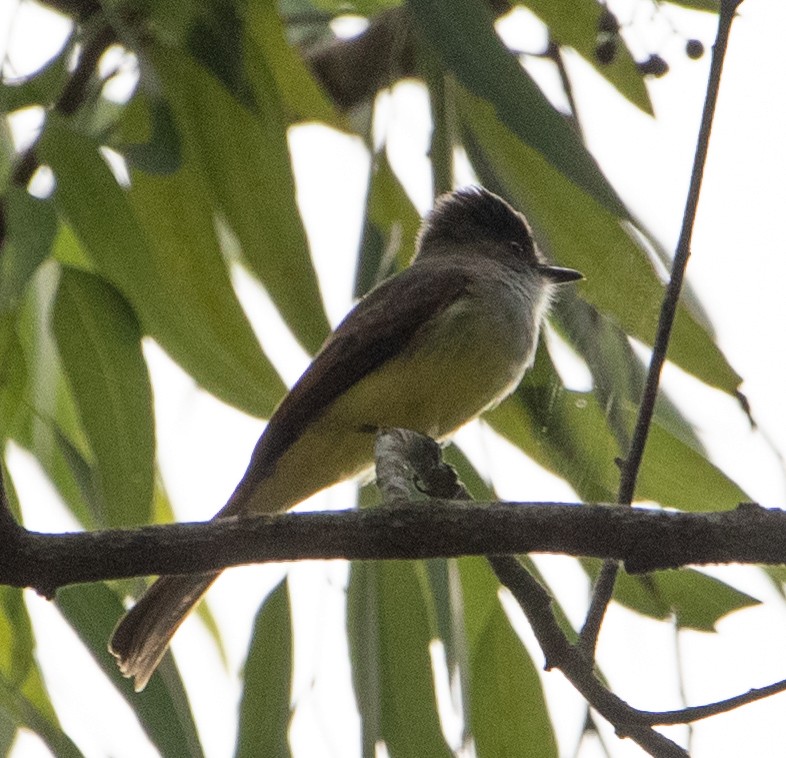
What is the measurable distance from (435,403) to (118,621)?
0.74 m

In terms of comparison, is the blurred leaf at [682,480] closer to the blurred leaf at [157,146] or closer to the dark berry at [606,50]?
the dark berry at [606,50]

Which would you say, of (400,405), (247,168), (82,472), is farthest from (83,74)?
(400,405)

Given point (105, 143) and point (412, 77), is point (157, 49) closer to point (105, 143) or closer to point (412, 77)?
point (105, 143)

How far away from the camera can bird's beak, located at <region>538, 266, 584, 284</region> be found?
286 centimetres

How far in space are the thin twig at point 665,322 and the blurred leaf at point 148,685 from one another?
29.8 inches

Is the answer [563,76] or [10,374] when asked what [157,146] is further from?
[563,76]

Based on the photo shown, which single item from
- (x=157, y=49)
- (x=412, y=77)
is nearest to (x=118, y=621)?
(x=157, y=49)

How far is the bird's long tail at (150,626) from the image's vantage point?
2.31m

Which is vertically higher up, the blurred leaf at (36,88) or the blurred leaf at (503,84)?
the blurred leaf at (36,88)

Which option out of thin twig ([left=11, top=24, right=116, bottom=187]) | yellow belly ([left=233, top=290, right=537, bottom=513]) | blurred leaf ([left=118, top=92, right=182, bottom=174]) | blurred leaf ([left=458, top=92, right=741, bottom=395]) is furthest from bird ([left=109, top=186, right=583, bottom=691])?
thin twig ([left=11, top=24, right=116, bottom=187])

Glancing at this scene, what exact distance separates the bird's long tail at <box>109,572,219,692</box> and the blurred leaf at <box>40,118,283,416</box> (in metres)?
0.34

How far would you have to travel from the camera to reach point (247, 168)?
8.55ft

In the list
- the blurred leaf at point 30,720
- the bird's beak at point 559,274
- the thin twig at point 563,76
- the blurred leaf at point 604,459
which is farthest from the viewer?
the bird's beak at point 559,274

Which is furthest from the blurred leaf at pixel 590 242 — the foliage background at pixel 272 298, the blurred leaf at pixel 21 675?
the blurred leaf at pixel 21 675
